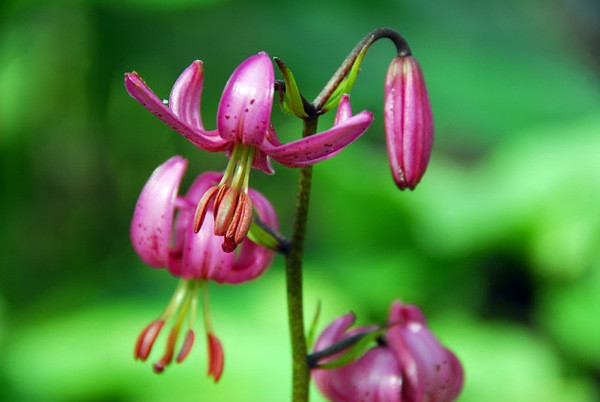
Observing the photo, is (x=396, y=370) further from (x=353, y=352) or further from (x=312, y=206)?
(x=312, y=206)

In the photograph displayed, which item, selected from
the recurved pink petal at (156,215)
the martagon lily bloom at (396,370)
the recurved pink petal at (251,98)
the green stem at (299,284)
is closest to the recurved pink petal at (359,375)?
the martagon lily bloom at (396,370)

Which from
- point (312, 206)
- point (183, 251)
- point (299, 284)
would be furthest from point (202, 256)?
point (312, 206)

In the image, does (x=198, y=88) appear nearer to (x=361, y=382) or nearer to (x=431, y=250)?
(x=361, y=382)

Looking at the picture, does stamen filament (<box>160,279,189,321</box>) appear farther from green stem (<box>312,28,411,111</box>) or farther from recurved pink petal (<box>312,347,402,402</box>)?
green stem (<box>312,28,411,111</box>)

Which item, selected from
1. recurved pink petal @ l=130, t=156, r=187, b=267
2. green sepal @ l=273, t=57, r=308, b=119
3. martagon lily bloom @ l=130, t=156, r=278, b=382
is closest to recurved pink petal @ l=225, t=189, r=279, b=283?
martagon lily bloom @ l=130, t=156, r=278, b=382

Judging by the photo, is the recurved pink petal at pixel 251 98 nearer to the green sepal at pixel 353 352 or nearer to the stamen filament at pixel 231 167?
the stamen filament at pixel 231 167

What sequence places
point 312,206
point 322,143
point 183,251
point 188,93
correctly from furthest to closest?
point 312,206 → point 183,251 → point 188,93 → point 322,143

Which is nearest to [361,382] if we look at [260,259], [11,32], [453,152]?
[260,259]
